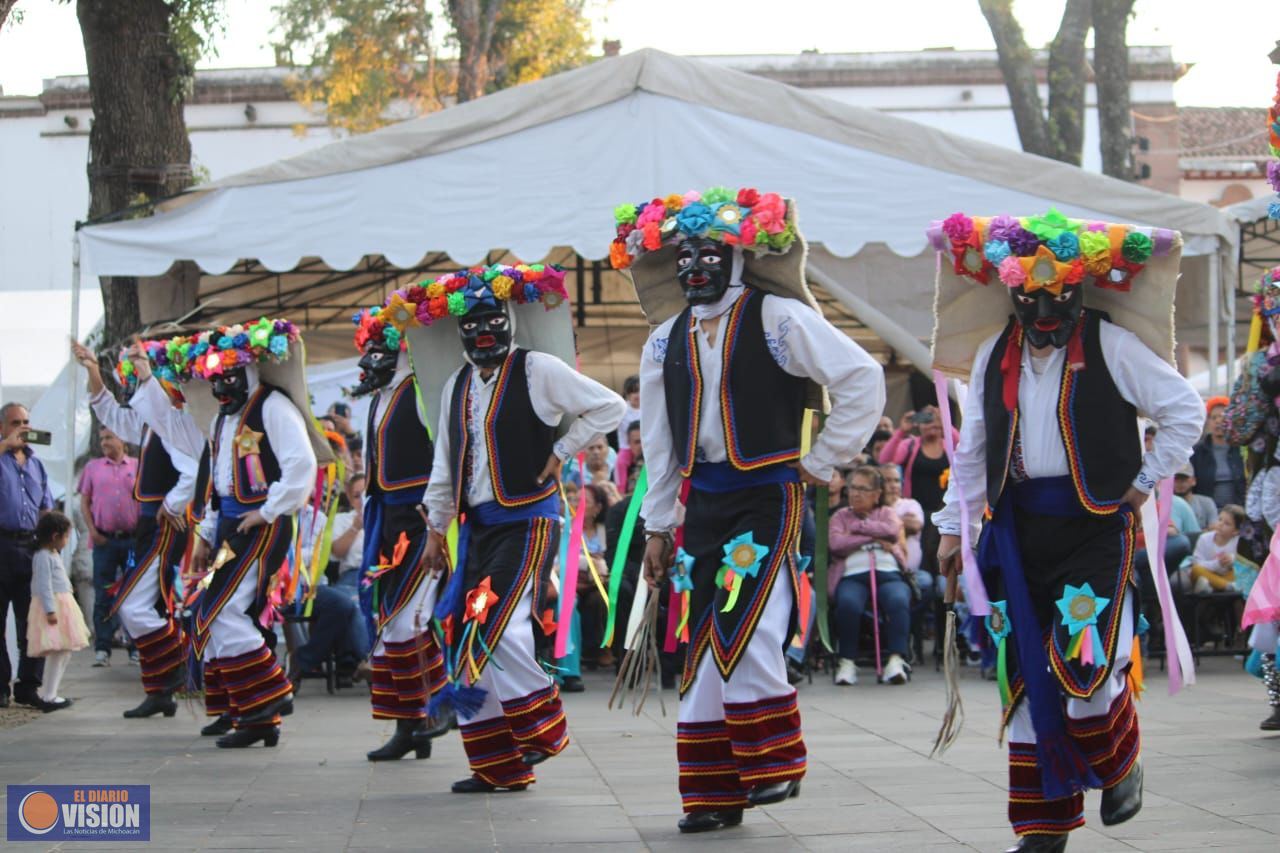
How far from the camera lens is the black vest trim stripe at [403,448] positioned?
27.9ft

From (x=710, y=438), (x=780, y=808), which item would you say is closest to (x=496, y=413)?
(x=710, y=438)

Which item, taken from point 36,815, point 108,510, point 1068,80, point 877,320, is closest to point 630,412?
point 877,320

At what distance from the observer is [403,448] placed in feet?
28.0

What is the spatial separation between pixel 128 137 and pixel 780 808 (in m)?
9.88

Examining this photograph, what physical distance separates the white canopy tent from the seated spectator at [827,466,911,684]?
191 cm

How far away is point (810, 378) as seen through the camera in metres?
6.34

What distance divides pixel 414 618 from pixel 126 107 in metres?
7.73

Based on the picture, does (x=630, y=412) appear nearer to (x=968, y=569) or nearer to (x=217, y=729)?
(x=217, y=729)

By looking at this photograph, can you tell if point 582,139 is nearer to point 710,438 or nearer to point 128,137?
point 128,137

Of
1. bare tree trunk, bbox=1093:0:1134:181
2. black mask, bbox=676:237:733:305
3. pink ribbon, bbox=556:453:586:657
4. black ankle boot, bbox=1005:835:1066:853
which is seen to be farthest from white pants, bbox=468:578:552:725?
bare tree trunk, bbox=1093:0:1134:181

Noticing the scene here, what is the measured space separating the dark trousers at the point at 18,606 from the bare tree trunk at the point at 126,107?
3883 mm

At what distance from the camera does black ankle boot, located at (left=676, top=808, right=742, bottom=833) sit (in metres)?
6.14

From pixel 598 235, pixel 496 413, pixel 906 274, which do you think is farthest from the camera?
pixel 906 274

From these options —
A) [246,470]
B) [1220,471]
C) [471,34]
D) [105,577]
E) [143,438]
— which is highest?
[471,34]
